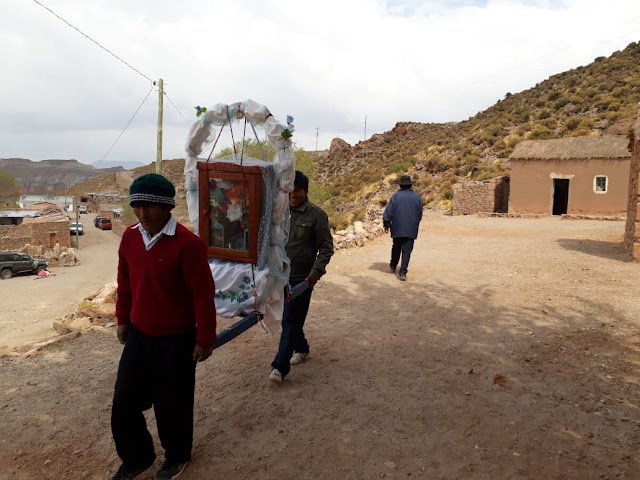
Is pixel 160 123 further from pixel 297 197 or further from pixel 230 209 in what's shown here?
pixel 230 209

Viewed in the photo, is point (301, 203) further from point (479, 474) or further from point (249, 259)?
point (479, 474)

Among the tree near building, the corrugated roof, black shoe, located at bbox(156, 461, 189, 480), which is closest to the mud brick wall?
the corrugated roof

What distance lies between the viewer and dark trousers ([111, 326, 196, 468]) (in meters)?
2.54

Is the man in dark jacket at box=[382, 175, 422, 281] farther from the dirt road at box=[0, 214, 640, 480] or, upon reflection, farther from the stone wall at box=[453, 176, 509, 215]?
the stone wall at box=[453, 176, 509, 215]

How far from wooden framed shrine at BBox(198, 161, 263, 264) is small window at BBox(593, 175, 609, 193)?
1930 centimetres

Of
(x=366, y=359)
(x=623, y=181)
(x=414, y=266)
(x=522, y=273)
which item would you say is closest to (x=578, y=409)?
(x=366, y=359)

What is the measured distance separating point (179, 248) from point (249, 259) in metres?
0.74

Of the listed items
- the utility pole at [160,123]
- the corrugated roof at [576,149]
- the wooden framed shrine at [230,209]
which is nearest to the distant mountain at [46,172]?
the utility pole at [160,123]

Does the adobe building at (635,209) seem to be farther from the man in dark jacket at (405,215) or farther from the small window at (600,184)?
the small window at (600,184)

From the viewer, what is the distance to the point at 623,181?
58.6 feet

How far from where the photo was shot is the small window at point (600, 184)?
60.0 feet

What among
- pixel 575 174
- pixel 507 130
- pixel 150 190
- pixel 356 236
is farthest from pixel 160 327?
pixel 507 130

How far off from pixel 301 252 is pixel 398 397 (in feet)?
4.65

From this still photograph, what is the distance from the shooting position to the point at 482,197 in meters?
21.8
